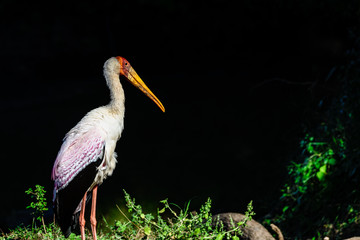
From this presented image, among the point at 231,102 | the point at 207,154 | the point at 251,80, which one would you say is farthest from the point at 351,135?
the point at 251,80

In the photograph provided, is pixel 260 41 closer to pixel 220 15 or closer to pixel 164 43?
pixel 220 15

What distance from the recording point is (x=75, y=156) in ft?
10.9

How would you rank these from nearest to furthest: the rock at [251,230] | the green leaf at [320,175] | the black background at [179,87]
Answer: the rock at [251,230], the green leaf at [320,175], the black background at [179,87]

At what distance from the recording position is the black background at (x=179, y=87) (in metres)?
6.78

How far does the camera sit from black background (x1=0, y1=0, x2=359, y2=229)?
6.78 m

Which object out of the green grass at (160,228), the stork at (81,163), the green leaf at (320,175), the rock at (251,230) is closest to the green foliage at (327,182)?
the green leaf at (320,175)

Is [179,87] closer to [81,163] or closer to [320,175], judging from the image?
[320,175]

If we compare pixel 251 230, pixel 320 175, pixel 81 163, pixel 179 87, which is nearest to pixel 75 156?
pixel 81 163

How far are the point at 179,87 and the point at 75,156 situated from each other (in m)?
6.90

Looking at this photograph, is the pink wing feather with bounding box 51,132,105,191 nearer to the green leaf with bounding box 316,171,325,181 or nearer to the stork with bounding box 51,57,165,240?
the stork with bounding box 51,57,165,240

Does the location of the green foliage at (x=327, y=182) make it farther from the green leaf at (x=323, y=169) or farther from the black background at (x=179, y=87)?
the black background at (x=179, y=87)

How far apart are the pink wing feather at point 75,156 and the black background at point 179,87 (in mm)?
2016

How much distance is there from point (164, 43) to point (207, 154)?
153 inches

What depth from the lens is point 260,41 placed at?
10102 millimetres
